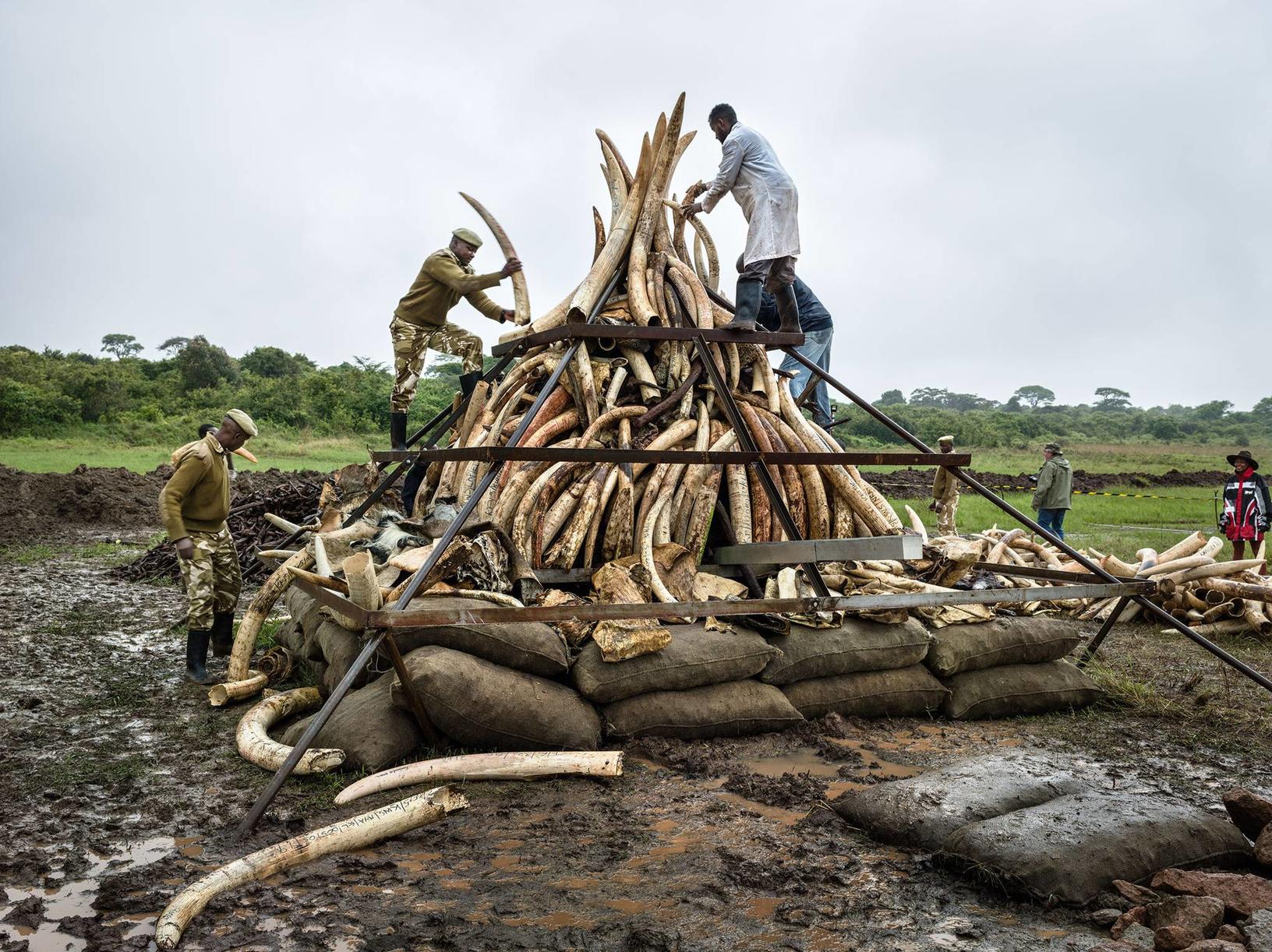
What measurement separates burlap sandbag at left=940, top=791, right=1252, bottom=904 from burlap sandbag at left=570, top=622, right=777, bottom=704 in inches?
77.4

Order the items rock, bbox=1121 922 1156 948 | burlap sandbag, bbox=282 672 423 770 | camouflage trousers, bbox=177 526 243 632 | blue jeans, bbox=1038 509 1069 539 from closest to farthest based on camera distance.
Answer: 1. rock, bbox=1121 922 1156 948
2. burlap sandbag, bbox=282 672 423 770
3. camouflage trousers, bbox=177 526 243 632
4. blue jeans, bbox=1038 509 1069 539

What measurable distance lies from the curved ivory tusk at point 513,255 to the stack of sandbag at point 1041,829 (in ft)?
14.6

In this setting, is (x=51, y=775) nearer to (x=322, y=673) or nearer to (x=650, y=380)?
(x=322, y=673)

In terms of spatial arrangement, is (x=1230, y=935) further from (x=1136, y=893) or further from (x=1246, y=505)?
(x=1246, y=505)

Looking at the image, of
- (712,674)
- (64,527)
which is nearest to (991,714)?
(712,674)

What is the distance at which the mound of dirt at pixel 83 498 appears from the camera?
16792mm

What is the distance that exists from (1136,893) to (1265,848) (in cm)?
69

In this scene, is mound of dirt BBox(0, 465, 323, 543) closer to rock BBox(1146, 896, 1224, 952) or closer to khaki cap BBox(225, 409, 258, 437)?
khaki cap BBox(225, 409, 258, 437)

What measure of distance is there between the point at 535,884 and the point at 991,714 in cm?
363

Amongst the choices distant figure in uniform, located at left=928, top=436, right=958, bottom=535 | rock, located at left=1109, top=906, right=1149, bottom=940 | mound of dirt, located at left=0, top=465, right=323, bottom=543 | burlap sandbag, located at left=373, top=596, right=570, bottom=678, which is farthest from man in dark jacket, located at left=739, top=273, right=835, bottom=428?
mound of dirt, located at left=0, top=465, right=323, bottom=543

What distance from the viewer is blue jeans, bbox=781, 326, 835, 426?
27.2 feet

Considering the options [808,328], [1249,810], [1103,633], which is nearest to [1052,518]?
[808,328]

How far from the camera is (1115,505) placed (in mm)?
23125

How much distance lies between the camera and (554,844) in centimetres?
396
